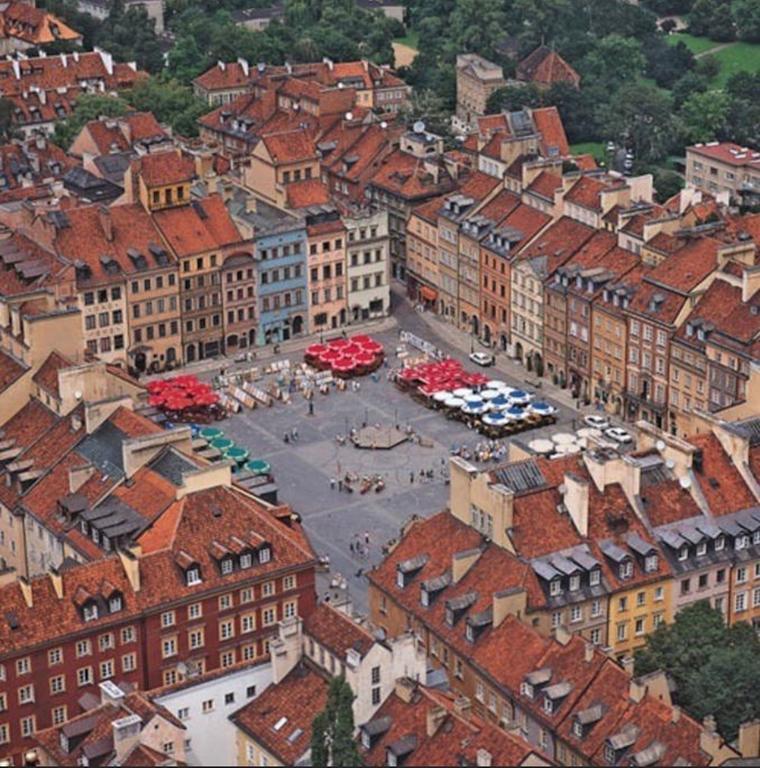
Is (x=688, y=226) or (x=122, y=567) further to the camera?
(x=688, y=226)

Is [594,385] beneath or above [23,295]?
beneath

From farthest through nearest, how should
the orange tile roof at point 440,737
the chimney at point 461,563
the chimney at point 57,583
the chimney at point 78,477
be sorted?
the chimney at point 78,477
the chimney at point 461,563
the chimney at point 57,583
the orange tile roof at point 440,737

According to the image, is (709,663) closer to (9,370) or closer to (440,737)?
(440,737)

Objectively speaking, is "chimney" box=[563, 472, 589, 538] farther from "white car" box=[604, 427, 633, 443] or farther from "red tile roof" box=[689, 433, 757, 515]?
"white car" box=[604, 427, 633, 443]

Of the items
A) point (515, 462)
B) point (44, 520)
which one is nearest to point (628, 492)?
point (515, 462)

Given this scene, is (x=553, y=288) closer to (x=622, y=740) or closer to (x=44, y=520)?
(x=44, y=520)

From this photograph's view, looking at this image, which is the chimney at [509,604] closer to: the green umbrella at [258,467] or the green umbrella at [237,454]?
the green umbrella at [258,467]

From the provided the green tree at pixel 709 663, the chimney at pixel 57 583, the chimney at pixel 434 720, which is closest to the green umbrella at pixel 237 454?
the chimney at pixel 57 583

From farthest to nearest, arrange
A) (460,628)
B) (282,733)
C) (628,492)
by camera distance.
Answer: (628,492), (460,628), (282,733)
